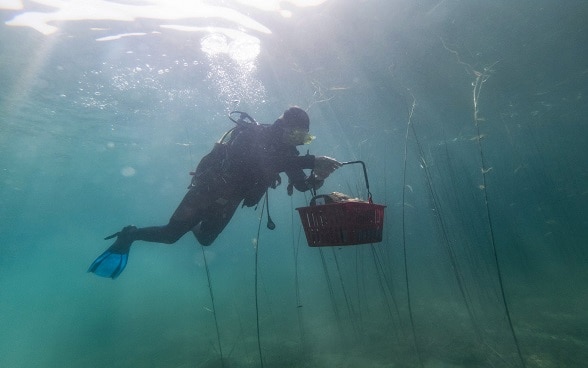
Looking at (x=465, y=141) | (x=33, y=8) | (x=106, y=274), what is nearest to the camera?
(x=106, y=274)

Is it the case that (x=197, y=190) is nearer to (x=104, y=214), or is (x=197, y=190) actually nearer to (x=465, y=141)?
(x=465, y=141)

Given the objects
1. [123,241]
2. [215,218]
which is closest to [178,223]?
[215,218]

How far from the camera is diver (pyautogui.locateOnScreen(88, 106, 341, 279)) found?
12.7 feet

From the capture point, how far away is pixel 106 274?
14.5ft

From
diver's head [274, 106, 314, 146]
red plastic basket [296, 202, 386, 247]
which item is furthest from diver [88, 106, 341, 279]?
red plastic basket [296, 202, 386, 247]

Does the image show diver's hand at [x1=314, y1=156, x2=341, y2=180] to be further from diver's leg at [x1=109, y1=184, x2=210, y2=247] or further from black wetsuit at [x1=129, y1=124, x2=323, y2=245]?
diver's leg at [x1=109, y1=184, x2=210, y2=247]

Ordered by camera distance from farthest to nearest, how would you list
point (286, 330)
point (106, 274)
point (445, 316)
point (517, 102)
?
point (517, 102) → point (286, 330) → point (445, 316) → point (106, 274)

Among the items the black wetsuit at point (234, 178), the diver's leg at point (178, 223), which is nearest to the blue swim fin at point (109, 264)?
the diver's leg at point (178, 223)

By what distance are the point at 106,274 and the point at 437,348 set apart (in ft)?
27.3

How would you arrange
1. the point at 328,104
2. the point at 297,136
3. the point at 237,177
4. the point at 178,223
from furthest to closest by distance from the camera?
the point at 328,104, the point at 178,223, the point at 237,177, the point at 297,136

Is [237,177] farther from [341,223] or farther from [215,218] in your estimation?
[341,223]

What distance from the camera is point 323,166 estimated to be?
138 inches

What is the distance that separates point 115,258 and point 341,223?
3.65 metres

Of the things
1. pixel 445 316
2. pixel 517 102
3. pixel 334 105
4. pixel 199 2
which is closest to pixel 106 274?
pixel 199 2
